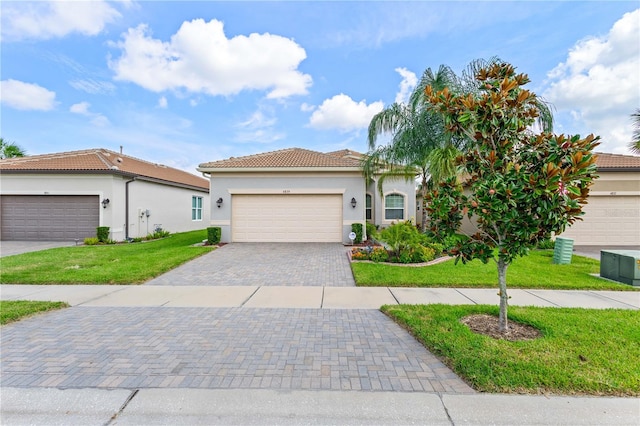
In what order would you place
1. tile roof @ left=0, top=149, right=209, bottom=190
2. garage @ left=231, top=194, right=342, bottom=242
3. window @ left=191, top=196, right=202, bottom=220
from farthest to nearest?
window @ left=191, top=196, right=202, bottom=220, tile roof @ left=0, top=149, right=209, bottom=190, garage @ left=231, top=194, right=342, bottom=242

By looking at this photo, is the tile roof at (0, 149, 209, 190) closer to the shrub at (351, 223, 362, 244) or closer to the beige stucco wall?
the beige stucco wall

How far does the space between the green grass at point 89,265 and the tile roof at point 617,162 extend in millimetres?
17769

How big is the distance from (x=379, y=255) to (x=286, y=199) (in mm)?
5849

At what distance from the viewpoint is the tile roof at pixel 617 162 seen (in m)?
12.5

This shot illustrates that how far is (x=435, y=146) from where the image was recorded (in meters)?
10.6

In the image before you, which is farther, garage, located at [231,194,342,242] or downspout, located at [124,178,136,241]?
downspout, located at [124,178,136,241]

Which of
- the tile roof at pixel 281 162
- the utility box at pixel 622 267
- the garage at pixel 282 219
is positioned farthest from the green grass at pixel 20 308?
the utility box at pixel 622 267

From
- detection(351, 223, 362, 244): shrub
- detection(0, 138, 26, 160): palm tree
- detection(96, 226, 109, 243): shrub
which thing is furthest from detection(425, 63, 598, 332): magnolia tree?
detection(0, 138, 26, 160): palm tree

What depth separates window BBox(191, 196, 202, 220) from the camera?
2039 cm

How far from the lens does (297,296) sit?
5676mm

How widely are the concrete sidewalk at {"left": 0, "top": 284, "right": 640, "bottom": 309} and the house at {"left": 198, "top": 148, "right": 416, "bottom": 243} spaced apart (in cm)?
676

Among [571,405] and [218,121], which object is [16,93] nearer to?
[218,121]

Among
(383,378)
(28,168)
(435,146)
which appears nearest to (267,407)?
(383,378)

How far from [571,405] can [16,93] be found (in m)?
21.5
